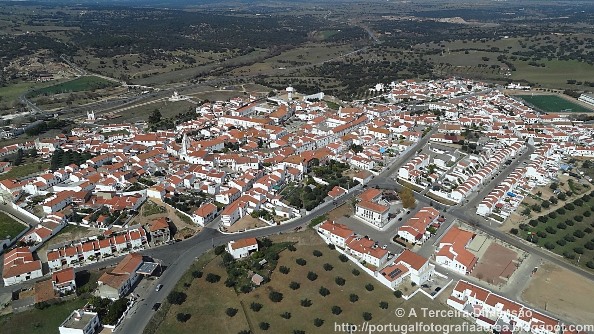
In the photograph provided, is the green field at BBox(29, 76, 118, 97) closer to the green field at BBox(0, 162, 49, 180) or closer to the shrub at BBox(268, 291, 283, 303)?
the green field at BBox(0, 162, 49, 180)

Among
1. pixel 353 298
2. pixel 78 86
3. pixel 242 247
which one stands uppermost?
pixel 242 247

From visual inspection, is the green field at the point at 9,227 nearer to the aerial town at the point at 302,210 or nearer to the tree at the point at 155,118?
the aerial town at the point at 302,210

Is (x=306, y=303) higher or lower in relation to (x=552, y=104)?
higher

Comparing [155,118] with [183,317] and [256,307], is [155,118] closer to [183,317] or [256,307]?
[183,317]

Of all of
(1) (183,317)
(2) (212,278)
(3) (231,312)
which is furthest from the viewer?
(2) (212,278)

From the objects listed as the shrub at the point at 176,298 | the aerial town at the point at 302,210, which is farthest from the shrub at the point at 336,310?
the shrub at the point at 176,298

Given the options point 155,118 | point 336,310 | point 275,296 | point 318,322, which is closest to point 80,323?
point 275,296

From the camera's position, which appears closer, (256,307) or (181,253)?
(256,307)
